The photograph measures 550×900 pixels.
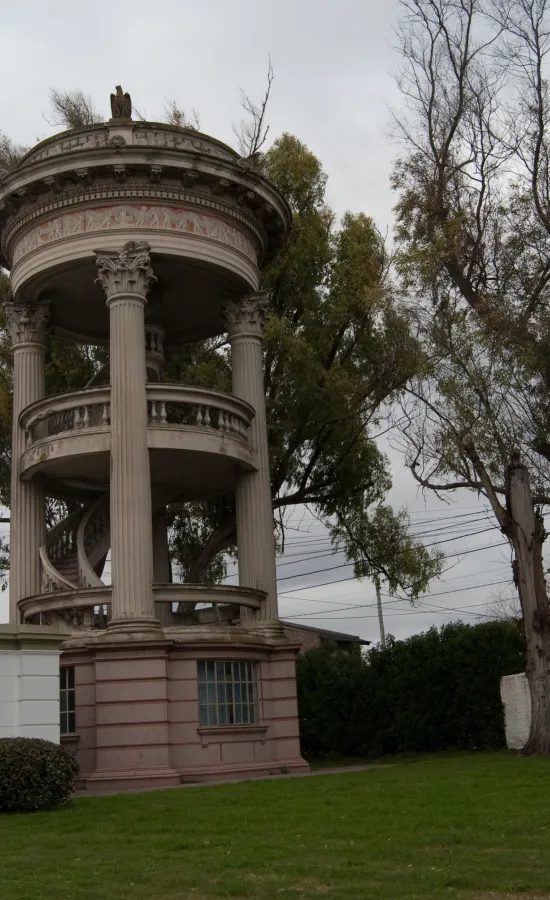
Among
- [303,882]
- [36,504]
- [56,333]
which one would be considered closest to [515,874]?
[303,882]

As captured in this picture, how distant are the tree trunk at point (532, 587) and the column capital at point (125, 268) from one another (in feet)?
30.9

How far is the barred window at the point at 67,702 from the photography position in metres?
23.3

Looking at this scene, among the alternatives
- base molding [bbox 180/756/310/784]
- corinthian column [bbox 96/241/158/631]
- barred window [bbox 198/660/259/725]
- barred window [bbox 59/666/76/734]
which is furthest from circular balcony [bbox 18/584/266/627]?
base molding [bbox 180/756/310/784]

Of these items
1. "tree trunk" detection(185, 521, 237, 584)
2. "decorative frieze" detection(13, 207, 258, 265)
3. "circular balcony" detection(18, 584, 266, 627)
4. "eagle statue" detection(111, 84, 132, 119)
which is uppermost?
"eagle statue" detection(111, 84, 132, 119)

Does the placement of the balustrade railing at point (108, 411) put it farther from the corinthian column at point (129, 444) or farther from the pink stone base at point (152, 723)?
the pink stone base at point (152, 723)

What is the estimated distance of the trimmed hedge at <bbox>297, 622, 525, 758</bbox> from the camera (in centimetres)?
2948

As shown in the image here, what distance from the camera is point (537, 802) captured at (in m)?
14.8

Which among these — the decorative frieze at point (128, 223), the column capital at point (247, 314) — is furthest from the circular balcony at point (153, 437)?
the decorative frieze at point (128, 223)

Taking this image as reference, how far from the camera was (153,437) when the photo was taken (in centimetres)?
2433

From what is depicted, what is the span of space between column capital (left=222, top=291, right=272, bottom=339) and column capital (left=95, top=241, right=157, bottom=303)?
319 centimetres

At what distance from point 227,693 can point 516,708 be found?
8566mm

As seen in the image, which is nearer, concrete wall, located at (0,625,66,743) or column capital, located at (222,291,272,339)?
concrete wall, located at (0,625,66,743)

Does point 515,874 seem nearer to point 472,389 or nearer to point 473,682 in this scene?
point 472,389

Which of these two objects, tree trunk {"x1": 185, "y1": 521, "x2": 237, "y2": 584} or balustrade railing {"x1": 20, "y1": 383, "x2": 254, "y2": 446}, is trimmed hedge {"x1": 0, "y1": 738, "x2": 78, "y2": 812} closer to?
balustrade railing {"x1": 20, "y1": 383, "x2": 254, "y2": 446}
